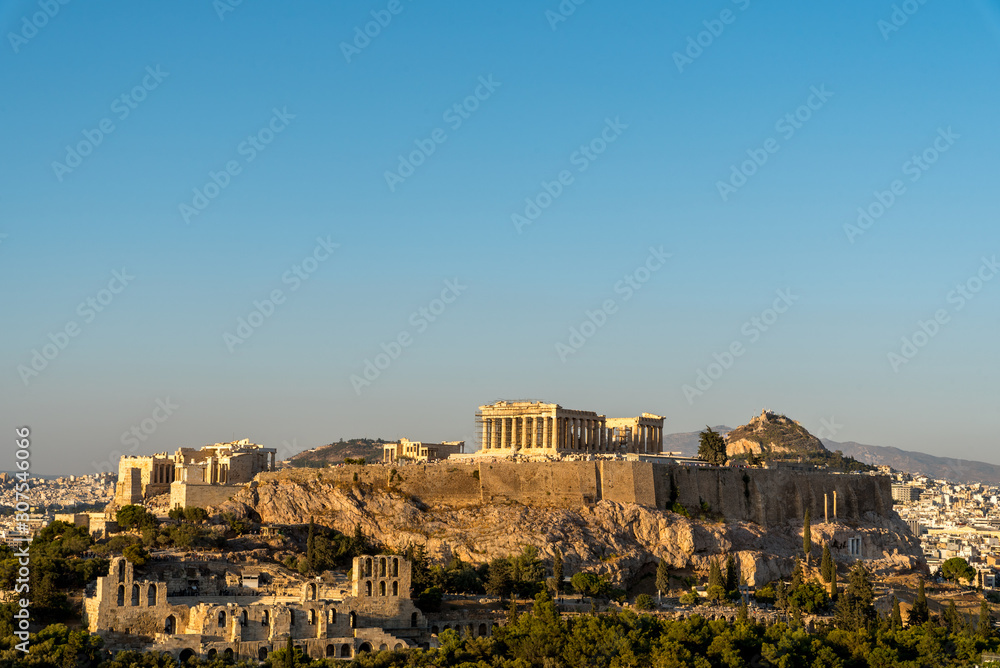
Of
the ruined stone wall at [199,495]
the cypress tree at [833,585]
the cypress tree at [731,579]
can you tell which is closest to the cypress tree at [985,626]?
the cypress tree at [833,585]

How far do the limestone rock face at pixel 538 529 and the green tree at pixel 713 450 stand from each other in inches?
378

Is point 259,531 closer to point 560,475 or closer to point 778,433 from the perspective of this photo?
point 560,475

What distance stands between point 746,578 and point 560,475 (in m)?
13.0

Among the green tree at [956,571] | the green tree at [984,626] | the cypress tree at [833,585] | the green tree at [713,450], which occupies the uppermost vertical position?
the green tree at [713,450]

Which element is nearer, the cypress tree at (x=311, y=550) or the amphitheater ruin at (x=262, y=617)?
the amphitheater ruin at (x=262, y=617)

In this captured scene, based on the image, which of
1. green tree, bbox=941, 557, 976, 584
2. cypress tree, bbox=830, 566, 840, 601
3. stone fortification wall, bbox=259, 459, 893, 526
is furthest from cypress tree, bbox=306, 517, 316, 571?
green tree, bbox=941, 557, 976, 584

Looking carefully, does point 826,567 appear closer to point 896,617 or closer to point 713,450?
point 896,617

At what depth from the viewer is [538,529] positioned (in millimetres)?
79062

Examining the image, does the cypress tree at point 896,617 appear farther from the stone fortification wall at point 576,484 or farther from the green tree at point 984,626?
the stone fortification wall at point 576,484

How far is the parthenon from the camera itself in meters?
93.6

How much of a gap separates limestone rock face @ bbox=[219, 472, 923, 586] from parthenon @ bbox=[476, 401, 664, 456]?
9588mm

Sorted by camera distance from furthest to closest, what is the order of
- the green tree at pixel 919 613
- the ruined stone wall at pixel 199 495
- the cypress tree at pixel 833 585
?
the ruined stone wall at pixel 199 495 → the cypress tree at pixel 833 585 → the green tree at pixel 919 613

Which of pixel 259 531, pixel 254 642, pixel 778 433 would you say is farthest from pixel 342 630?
pixel 778 433

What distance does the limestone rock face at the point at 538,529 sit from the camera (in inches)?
3068
